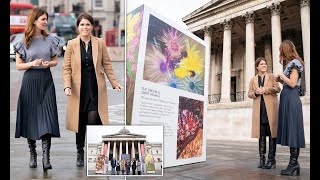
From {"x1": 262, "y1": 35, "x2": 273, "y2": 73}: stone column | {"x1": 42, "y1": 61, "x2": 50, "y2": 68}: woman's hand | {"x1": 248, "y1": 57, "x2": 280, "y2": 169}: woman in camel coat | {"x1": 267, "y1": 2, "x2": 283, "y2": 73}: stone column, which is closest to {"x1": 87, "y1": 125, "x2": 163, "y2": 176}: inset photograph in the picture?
{"x1": 42, "y1": 61, "x2": 50, "y2": 68}: woman's hand

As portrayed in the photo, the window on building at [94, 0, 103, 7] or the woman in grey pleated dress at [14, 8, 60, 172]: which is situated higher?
the window on building at [94, 0, 103, 7]

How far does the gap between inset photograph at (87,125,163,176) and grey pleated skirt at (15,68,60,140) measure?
410 mm

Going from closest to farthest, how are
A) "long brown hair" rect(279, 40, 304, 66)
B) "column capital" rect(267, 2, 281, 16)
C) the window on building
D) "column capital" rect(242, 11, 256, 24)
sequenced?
"long brown hair" rect(279, 40, 304, 66)
the window on building
"column capital" rect(267, 2, 281, 16)
"column capital" rect(242, 11, 256, 24)

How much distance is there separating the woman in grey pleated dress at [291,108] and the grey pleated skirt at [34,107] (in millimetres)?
2325

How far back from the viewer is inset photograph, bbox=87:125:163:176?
388 centimetres

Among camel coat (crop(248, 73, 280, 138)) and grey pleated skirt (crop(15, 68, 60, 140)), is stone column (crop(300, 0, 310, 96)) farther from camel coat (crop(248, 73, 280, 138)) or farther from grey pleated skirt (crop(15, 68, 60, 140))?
grey pleated skirt (crop(15, 68, 60, 140))

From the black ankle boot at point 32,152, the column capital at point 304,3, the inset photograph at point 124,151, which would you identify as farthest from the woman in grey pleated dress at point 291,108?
the black ankle boot at point 32,152

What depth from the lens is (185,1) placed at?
4879 millimetres

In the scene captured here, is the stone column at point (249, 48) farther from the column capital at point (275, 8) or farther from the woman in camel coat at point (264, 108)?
the woman in camel coat at point (264, 108)

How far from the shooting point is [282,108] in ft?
14.7

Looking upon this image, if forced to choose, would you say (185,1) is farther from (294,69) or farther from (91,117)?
(91,117)

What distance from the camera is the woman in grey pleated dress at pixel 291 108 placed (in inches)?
171
